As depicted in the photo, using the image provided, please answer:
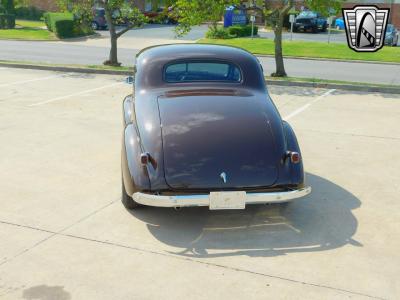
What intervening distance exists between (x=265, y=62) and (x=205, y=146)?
54.2 ft

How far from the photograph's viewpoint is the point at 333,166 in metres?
7.60

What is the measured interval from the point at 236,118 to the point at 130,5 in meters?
12.9

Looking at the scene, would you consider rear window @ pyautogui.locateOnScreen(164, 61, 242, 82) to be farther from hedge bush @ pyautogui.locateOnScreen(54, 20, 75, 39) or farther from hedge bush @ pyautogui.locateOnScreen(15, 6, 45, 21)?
hedge bush @ pyautogui.locateOnScreen(15, 6, 45, 21)

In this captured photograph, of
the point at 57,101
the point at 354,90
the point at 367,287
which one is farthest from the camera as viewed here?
the point at 354,90

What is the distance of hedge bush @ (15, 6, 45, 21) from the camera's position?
45.2 meters

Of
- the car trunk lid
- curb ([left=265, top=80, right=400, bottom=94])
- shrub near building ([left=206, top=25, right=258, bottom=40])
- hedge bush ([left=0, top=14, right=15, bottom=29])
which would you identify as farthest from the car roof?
hedge bush ([left=0, top=14, right=15, bottom=29])

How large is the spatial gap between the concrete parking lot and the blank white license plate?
1.23ft

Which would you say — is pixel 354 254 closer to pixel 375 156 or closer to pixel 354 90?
pixel 375 156

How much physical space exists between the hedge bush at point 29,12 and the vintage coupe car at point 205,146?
138 ft

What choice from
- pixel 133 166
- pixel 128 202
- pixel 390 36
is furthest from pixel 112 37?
pixel 390 36

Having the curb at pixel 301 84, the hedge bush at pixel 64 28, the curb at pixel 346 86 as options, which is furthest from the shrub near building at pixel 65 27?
the curb at pixel 346 86

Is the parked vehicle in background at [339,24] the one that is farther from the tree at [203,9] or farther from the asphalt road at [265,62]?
the tree at [203,9]

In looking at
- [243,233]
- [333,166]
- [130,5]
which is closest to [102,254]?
[243,233]

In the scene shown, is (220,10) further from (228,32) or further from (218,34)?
(228,32)
